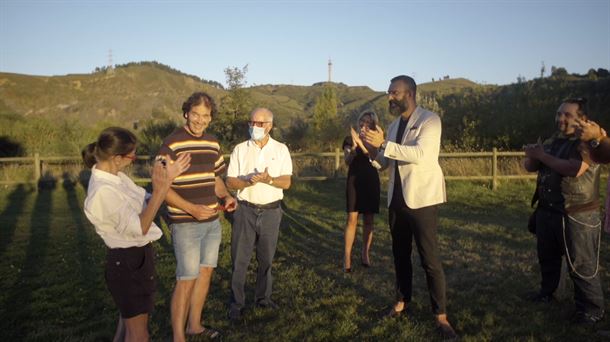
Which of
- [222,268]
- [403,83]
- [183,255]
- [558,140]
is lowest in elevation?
[222,268]

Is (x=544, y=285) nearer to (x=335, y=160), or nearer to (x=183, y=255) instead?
(x=183, y=255)

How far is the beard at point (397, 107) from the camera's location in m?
4.25

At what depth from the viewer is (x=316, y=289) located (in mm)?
5531

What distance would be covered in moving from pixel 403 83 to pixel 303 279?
2.84m

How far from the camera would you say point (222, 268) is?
21.2 ft

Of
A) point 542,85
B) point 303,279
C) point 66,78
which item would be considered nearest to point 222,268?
point 303,279

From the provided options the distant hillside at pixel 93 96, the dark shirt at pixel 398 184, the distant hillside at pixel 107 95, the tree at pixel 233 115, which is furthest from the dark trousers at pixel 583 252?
the distant hillside at pixel 93 96

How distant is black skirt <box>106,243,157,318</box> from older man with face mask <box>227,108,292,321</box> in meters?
1.71

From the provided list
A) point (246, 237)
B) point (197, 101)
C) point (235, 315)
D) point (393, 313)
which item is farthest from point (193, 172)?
point (393, 313)

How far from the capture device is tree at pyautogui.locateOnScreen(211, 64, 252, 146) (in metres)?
20.1

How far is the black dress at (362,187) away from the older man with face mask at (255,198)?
6.04 ft

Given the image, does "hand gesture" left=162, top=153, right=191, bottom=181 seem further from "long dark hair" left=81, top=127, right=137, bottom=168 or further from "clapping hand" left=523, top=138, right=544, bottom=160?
"clapping hand" left=523, top=138, right=544, bottom=160

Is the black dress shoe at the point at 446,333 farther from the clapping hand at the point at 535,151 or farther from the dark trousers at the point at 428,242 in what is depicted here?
the clapping hand at the point at 535,151

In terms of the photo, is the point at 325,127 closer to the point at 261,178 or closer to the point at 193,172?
the point at 261,178
